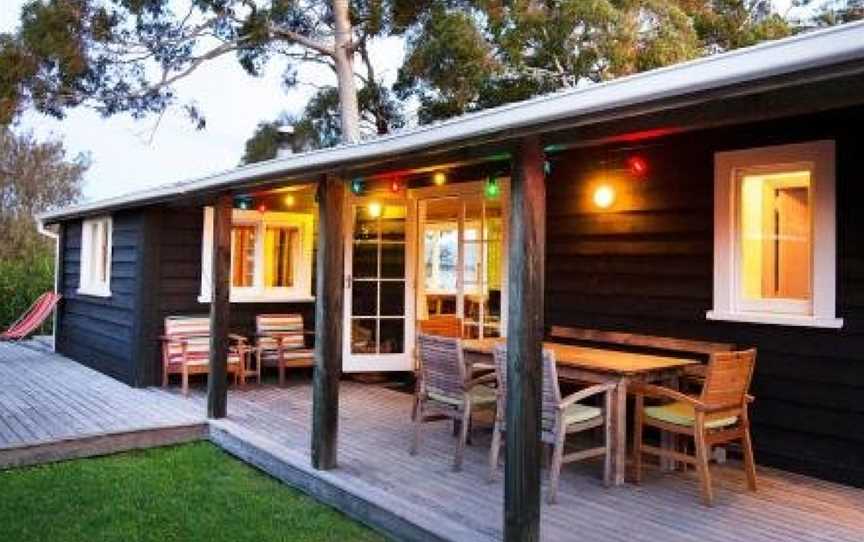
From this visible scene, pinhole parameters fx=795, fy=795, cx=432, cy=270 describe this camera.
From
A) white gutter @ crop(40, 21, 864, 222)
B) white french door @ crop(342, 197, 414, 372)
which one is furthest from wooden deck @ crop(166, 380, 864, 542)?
white french door @ crop(342, 197, 414, 372)

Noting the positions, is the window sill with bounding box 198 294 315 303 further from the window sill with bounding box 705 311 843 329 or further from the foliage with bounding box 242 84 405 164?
the foliage with bounding box 242 84 405 164

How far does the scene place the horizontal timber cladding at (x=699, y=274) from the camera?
4578 mm

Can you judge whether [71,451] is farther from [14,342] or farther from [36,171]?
[36,171]

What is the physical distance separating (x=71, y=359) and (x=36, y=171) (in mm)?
15675

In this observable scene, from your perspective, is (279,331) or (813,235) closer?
(813,235)

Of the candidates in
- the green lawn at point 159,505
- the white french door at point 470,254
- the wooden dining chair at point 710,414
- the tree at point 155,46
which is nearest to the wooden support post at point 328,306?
the green lawn at point 159,505

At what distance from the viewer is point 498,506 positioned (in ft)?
13.5

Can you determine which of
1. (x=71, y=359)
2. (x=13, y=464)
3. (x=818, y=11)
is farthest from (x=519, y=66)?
(x=13, y=464)

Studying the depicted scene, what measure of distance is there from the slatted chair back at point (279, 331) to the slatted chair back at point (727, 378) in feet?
16.5

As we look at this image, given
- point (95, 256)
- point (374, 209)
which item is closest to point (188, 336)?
point (374, 209)

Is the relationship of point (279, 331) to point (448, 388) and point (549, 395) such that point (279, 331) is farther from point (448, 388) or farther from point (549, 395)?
point (549, 395)

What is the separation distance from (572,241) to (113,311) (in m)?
5.29

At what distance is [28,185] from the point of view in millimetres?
23562

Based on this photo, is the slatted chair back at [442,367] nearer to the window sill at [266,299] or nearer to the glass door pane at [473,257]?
the glass door pane at [473,257]
